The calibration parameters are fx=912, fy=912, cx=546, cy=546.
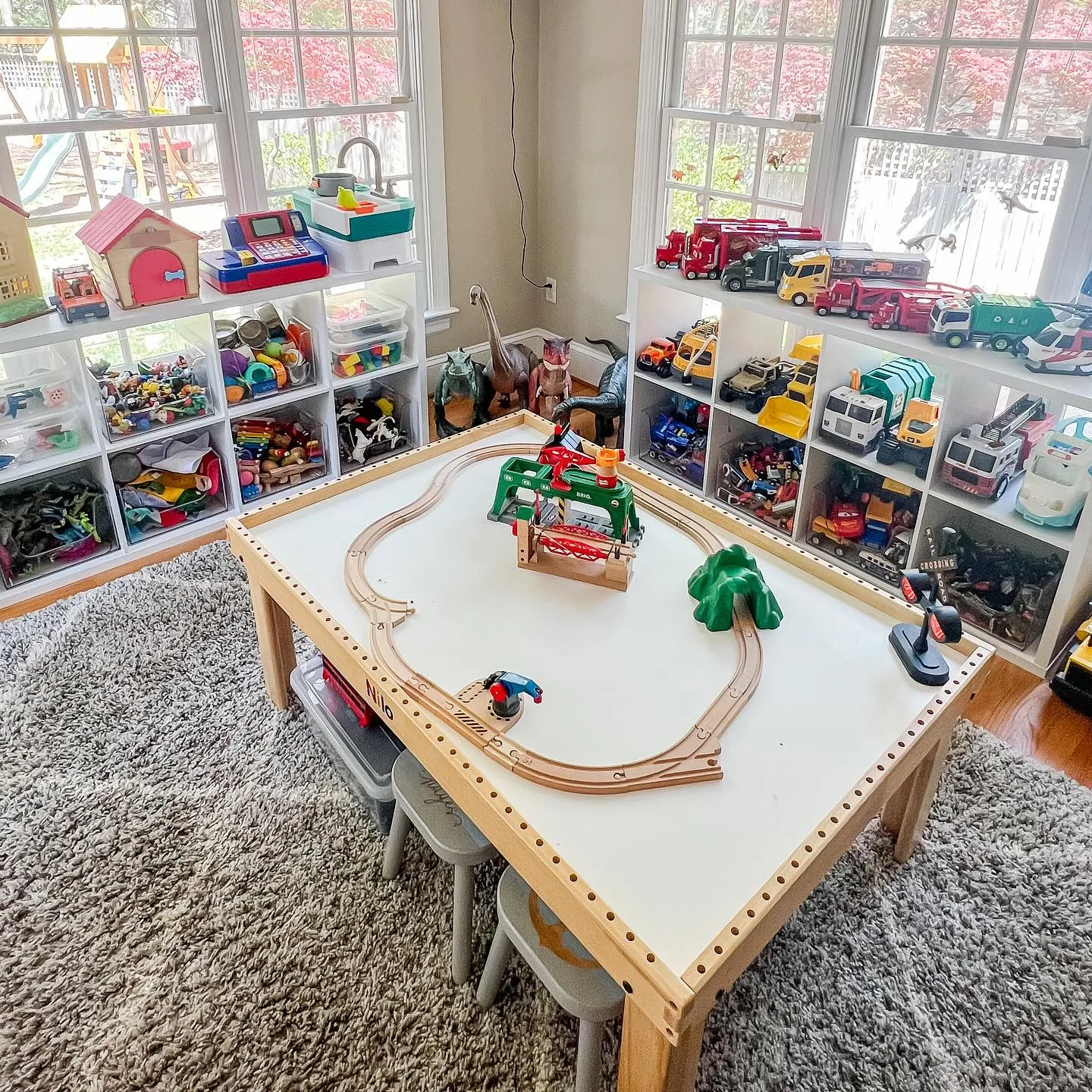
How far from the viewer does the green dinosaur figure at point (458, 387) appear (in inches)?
124

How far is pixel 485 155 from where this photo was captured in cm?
349

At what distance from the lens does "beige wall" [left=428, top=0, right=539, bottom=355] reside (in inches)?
129

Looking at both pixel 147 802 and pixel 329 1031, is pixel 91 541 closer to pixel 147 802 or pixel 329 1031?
pixel 147 802

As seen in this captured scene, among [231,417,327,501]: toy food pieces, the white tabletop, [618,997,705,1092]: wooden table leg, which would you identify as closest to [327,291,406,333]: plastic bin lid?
[231,417,327,501]: toy food pieces

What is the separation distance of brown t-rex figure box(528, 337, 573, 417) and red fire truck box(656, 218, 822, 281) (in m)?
0.61

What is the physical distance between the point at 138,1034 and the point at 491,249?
2994 mm

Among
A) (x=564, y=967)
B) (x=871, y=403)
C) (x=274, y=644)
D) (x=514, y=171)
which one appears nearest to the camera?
(x=564, y=967)

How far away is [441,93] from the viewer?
10.6 ft

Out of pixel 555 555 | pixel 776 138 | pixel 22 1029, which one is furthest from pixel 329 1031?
pixel 776 138

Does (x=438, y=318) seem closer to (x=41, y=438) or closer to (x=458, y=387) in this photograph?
(x=458, y=387)

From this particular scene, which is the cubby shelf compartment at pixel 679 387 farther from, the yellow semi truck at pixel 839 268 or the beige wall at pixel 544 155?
the beige wall at pixel 544 155

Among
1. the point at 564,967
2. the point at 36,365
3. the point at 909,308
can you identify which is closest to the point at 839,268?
the point at 909,308

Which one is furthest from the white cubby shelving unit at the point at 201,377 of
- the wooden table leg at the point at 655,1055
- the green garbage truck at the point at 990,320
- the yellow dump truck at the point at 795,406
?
the wooden table leg at the point at 655,1055

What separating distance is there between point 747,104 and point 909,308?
0.98 m
